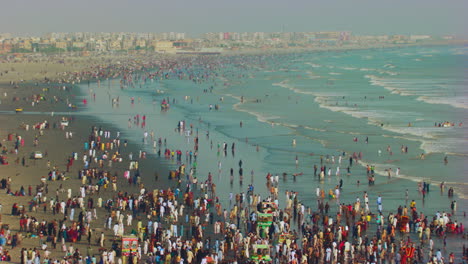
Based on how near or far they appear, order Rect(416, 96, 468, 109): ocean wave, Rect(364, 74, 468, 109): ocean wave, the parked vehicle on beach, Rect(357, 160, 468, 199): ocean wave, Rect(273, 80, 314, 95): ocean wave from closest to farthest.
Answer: Rect(357, 160, 468, 199): ocean wave, the parked vehicle on beach, Rect(416, 96, 468, 109): ocean wave, Rect(364, 74, 468, 109): ocean wave, Rect(273, 80, 314, 95): ocean wave

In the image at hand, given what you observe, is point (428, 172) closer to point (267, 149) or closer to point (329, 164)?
point (329, 164)

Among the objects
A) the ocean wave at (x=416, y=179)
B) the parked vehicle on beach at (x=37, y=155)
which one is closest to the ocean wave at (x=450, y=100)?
the ocean wave at (x=416, y=179)

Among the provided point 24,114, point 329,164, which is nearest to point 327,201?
point 329,164

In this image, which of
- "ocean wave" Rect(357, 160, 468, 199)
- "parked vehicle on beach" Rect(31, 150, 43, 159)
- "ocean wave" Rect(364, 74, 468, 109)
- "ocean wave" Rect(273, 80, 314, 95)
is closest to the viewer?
"ocean wave" Rect(357, 160, 468, 199)

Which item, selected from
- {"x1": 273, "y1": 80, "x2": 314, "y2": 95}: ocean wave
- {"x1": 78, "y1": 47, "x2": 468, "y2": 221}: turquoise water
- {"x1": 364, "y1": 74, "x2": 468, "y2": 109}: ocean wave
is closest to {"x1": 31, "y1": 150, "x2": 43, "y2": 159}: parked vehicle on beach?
{"x1": 78, "y1": 47, "x2": 468, "y2": 221}: turquoise water

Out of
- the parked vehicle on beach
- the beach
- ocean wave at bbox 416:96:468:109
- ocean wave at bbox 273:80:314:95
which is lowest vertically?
ocean wave at bbox 273:80:314:95

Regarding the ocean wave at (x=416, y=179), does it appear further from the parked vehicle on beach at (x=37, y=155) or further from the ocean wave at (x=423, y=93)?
the ocean wave at (x=423, y=93)

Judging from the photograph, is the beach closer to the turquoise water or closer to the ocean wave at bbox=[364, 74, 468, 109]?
the turquoise water

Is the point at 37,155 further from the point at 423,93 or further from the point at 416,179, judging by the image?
the point at 423,93

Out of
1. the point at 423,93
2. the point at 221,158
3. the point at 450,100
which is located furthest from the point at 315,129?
the point at 423,93
